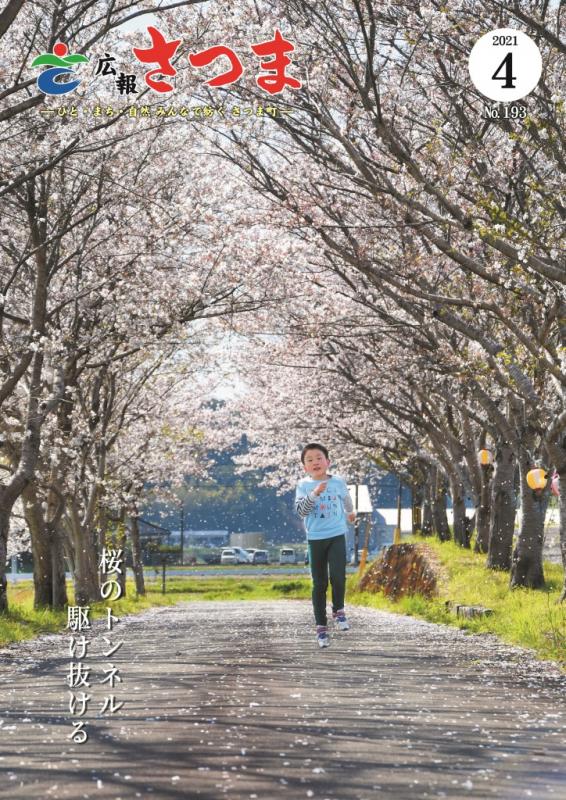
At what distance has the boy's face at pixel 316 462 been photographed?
28.2ft

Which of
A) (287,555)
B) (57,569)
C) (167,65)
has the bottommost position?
(287,555)

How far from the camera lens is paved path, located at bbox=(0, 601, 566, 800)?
4965mm

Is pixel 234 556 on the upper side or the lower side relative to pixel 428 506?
lower

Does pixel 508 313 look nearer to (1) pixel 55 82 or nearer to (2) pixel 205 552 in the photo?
(1) pixel 55 82

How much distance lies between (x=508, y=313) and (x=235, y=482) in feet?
606

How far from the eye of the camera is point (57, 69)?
1288 cm

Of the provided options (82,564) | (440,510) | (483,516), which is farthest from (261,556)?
(82,564)

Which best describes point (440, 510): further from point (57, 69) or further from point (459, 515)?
point (57, 69)

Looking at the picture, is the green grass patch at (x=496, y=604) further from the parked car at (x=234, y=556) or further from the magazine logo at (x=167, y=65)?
the parked car at (x=234, y=556)

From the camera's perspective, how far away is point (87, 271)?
19.4 metres

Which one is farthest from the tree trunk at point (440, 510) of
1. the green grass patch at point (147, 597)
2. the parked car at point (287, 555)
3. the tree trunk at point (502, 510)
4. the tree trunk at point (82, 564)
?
the parked car at point (287, 555)

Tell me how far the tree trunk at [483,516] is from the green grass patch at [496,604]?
42cm

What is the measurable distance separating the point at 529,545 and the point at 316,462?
11.7 metres

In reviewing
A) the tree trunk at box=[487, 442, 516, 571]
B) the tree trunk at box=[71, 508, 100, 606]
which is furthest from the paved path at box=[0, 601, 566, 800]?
the tree trunk at box=[71, 508, 100, 606]
